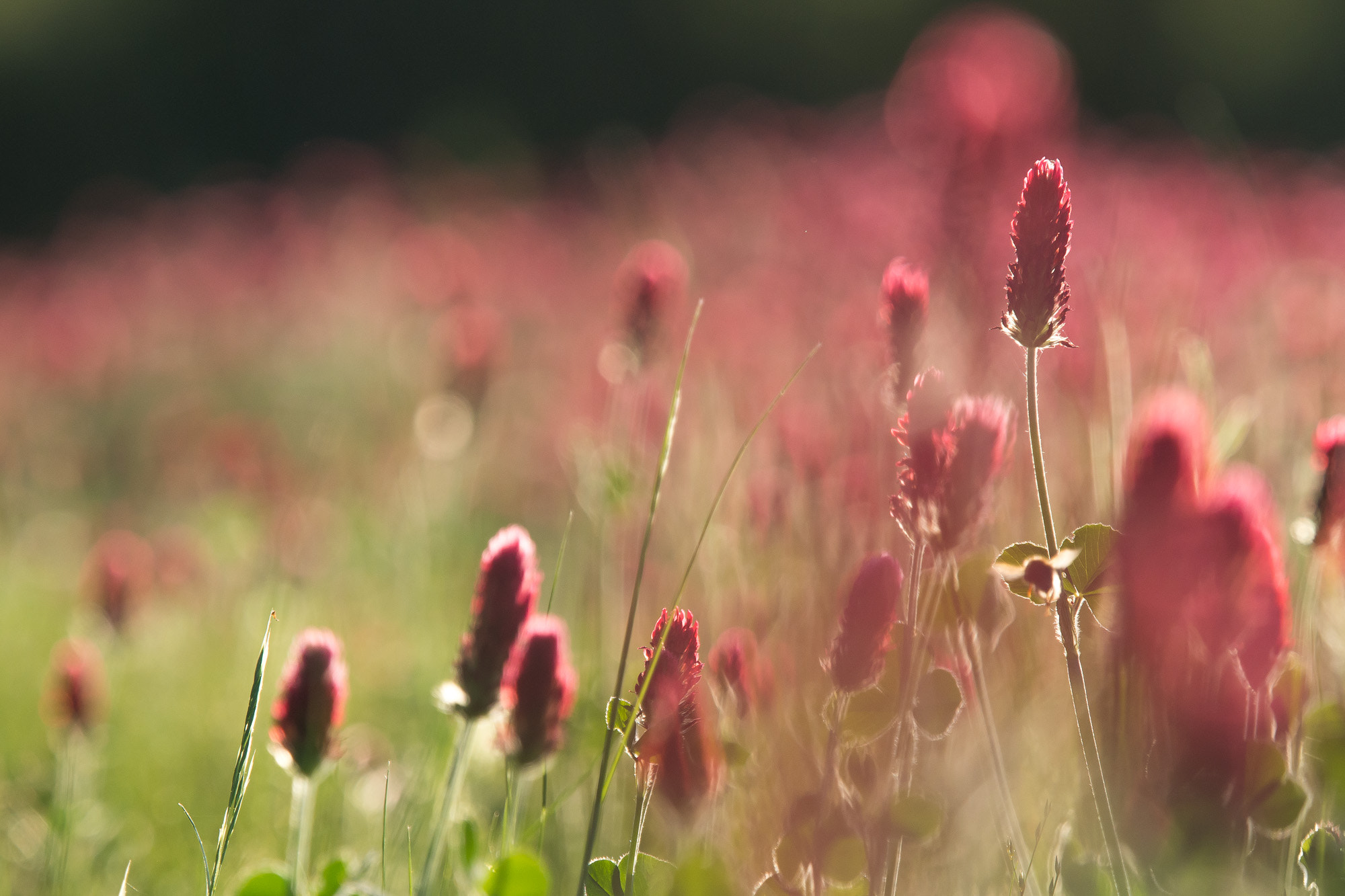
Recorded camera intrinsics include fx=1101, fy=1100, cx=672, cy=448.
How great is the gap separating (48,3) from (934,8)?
955 centimetres

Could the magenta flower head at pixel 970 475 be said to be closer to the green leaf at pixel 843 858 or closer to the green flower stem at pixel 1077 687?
the green flower stem at pixel 1077 687

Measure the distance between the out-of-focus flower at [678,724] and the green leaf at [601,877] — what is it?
6 cm

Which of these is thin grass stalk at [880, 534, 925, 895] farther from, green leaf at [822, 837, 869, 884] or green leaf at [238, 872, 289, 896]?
green leaf at [238, 872, 289, 896]

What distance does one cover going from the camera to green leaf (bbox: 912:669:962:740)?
668 millimetres

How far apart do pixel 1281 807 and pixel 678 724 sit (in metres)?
0.32

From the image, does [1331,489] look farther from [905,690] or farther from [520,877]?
[520,877]

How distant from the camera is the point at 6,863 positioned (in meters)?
1.18

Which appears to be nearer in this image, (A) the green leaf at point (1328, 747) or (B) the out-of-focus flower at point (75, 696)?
(A) the green leaf at point (1328, 747)

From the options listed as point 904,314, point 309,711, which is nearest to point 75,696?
point 309,711

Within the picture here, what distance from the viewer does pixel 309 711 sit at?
735mm

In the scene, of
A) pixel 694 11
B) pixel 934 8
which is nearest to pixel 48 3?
pixel 694 11

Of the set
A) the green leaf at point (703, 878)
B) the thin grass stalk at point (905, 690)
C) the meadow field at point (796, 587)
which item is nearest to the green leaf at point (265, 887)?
the meadow field at point (796, 587)

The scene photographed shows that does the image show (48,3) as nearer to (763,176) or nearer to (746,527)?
(763,176)

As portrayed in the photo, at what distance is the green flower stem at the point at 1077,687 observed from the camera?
53 cm
